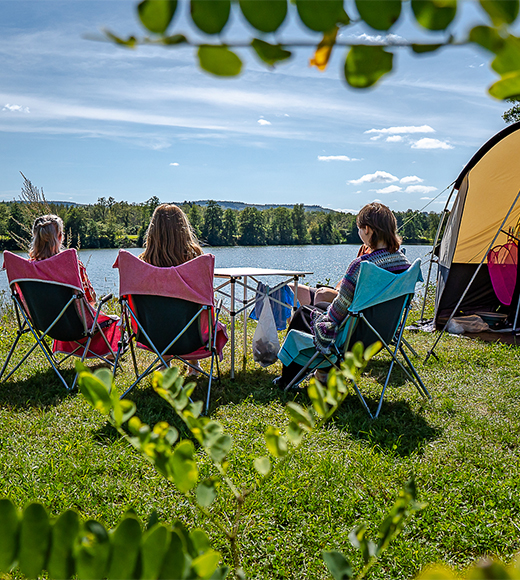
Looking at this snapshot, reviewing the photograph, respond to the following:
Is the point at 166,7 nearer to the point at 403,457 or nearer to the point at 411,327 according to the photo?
the point at 403,457

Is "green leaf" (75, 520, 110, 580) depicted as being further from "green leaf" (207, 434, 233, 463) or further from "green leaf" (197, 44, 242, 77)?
"green leaf" (197, 44, 242, 77)

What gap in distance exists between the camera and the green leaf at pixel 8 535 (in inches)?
15.4

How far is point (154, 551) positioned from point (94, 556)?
0.17 feet

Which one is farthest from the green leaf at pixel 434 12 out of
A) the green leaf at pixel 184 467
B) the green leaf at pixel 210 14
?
the green leaf at pixel 184 467

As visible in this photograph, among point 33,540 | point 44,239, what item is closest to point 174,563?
point 33,540

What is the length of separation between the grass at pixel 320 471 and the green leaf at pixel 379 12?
6.38 ft

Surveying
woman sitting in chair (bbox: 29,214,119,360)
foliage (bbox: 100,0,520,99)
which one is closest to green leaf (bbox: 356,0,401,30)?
foliage (bbox: 100,0,520,99)

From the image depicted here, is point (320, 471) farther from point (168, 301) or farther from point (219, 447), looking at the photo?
point (219, 447)

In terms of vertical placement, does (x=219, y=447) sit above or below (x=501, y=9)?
below

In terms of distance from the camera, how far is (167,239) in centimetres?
358

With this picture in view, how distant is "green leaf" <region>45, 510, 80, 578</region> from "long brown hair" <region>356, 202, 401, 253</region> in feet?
10.7

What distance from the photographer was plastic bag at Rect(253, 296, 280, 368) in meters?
4.13

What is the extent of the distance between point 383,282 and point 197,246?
1455 mm

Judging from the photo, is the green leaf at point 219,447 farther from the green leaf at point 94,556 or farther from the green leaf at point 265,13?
the green leaf at point 265,13
